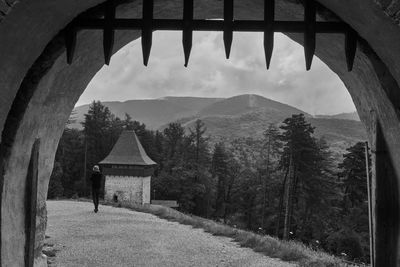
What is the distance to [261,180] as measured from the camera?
4525 cm

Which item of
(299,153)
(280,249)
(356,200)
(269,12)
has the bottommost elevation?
(356,200)

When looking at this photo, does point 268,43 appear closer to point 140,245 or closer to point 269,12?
point 269,12

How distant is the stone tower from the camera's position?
31375 mm

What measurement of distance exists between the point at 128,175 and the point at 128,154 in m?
1.73

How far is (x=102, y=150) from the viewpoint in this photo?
164ft

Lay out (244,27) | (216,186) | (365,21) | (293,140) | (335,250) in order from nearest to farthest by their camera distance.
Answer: (365,21), (244,27), (335,250), (293,140), (216,186)

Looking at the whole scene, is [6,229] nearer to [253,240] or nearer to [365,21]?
[365,21]

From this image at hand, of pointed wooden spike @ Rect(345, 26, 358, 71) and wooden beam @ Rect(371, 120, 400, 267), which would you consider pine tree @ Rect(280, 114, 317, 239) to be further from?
pointed wooden spike @ Rect(345, 26, 358, 71)

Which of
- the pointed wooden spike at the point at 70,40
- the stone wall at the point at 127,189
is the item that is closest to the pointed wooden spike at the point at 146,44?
the pointed wooden spike at the point at 70,40

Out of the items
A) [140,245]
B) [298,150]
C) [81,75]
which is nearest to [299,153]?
[298,150]

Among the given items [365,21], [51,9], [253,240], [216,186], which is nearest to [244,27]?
[365,21]

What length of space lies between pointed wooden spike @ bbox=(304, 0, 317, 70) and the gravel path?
4848 millimetres

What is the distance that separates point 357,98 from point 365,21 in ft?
4.99

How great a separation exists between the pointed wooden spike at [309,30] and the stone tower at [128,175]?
28.1 metres
